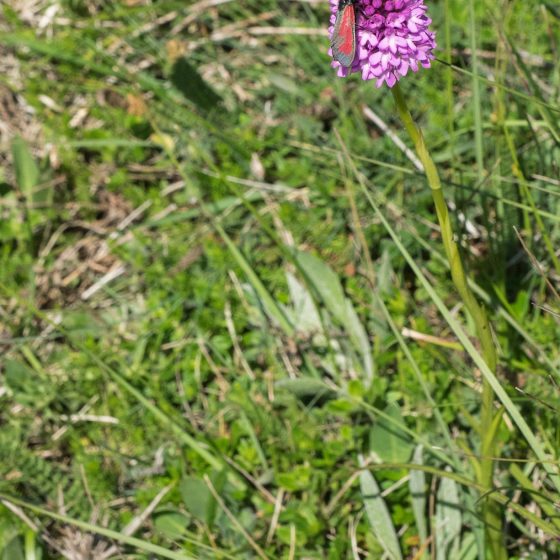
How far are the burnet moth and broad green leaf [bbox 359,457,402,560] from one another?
1.24 metres

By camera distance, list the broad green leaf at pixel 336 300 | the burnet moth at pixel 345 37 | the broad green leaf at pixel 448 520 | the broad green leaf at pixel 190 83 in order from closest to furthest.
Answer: the burnet moth at pixel 345 37, the broad green leaf at pixel 448 520, the broad green leaf at pixel 336 300, the broad green leaf at pixel 190 83

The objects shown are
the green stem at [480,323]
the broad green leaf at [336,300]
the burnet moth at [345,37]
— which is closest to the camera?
the burnet moth at [345,37]

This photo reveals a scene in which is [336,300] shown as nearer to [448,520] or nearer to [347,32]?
[448,520]

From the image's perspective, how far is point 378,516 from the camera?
83.5 inches

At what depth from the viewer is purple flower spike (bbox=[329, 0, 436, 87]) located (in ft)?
4.32

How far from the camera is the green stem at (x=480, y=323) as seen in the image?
140cm

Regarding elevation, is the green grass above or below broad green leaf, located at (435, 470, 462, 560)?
above

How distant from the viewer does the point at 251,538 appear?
2.13 meters

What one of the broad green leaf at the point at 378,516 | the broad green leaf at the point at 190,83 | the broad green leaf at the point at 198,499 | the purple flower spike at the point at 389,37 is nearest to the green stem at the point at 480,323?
the purple flower spike at the point at 389,37

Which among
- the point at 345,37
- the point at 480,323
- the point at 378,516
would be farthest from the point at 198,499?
the point at 345,37

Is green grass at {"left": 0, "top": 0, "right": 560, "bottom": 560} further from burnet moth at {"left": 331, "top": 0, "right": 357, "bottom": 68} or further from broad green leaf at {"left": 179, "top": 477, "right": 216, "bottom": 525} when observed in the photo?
burnet moth at {"left": 331, "top": 0, "right": 357, "bottom": 68}

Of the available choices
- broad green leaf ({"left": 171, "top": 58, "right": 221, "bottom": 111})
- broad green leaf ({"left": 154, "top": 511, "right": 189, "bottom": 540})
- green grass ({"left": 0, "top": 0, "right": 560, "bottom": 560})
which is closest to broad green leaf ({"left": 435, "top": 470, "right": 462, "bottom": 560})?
green grass ({"left": 0, "top": 0, "right": 560, "bottom": 560})

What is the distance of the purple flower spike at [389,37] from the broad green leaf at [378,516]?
1.20 meters

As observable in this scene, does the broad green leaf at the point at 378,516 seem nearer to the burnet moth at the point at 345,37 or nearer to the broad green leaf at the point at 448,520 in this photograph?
the broad green leaf at the point at 448,520
